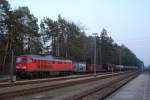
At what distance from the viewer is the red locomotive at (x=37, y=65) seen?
5278cm

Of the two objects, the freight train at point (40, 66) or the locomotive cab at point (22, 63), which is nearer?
the locomotive cab at point (22, 63)

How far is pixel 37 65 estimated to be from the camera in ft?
180

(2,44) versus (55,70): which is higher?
(2,44)

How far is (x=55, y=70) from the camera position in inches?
2478

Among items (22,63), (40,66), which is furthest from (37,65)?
(22,63)

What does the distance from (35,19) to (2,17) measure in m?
14.2

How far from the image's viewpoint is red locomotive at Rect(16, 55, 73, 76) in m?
52.8

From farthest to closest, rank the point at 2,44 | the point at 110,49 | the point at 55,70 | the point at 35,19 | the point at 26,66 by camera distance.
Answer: the point at 110,49
the point at 35,19
the point at 2,44
the point at 55,70
the point at 26,66

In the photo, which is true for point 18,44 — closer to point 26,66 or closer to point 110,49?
point 26,66

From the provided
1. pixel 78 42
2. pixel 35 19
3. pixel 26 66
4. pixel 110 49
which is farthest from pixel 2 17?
pixel 110 49

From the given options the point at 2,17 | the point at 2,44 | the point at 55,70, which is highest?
the point at 2,17

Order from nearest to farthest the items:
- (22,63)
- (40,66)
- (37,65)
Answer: (22,63), (37,65), (40,66)

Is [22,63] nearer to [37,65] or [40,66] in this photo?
[37,65]

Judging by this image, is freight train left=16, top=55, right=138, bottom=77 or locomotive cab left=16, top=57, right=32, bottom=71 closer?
locomotive cab left=16, top=57, right=32, bottom=71
